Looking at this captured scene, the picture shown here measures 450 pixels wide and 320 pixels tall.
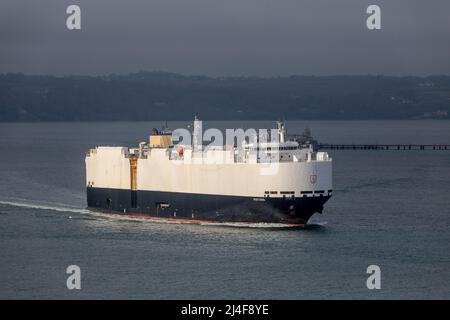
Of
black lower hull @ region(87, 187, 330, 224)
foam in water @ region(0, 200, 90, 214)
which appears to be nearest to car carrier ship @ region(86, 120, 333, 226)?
black lower hull @ region(87, 187, 330, 224)

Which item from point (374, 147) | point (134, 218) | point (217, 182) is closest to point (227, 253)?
point (217, 182)

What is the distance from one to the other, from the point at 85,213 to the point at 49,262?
13217mm

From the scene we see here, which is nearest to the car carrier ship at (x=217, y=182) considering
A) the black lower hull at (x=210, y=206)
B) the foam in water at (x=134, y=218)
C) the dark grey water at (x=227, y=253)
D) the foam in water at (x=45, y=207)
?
the black lower hull at (x=210, y=206)

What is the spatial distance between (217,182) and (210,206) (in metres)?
1.22

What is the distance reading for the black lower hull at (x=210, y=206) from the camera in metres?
42.8

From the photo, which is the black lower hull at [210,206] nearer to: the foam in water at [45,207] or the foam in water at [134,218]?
the foam in water at [134,218]

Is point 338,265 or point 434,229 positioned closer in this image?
point 338,265

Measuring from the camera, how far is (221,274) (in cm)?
3547

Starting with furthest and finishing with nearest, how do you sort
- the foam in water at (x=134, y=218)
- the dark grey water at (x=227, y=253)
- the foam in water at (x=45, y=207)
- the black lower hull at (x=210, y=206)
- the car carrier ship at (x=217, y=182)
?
the foam in water at (x=45, y=207), the foam in water at (x=134, y=218), the black lower hull at (x=210, y=206), the car carrier ship at (x=217, y=182), the dark grey water at (x=227, y=253)

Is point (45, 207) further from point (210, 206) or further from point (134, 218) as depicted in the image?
point (210, 206)

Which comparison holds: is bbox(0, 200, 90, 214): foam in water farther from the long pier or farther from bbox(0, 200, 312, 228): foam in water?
the long pier

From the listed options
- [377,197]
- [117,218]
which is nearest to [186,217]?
[117,218]

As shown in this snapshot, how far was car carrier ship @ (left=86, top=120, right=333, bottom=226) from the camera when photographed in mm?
42594
